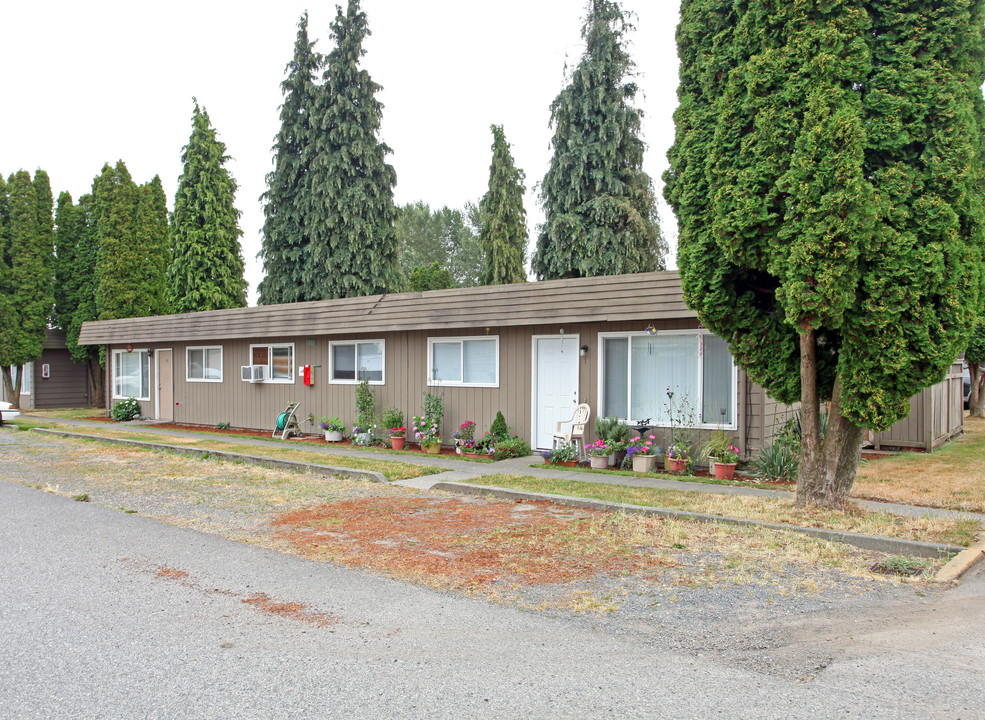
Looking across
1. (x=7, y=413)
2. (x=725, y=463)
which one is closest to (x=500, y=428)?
(x=725, y=463)

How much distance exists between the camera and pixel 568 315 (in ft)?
39.2

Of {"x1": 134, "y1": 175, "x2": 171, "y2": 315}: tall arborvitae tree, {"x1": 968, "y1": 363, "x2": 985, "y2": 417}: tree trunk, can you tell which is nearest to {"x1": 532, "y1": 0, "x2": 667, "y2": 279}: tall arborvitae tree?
{"x1": 968, "y1": 363, "x2": 985, "y2": 417}: tree trunk

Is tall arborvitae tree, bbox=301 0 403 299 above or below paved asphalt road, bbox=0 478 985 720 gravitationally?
above

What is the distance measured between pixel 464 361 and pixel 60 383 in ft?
77.1

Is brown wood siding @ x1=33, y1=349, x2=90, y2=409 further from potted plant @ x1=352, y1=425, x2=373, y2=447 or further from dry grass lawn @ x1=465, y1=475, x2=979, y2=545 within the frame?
dry grass lawn @ x1=465, y1=475, x2=979, y2=545

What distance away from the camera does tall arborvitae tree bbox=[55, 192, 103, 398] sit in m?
28.9

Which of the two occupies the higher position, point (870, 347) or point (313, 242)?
point (313, 242)

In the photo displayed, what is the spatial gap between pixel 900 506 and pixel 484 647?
20.1 ft

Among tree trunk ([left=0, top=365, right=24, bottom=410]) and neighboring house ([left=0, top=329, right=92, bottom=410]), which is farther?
neighboring house ([left=0, top=329, right=92, bottom=410])

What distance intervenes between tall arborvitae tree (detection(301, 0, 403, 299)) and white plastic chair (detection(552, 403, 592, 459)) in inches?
768

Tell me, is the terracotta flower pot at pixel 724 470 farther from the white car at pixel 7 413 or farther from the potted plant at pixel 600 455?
the white car at pixel 7 413

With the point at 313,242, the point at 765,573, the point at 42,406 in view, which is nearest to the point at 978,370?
the point at 765,573

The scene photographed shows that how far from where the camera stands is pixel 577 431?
1199 centimetres

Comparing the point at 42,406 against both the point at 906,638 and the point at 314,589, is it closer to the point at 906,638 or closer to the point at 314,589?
the point at 314,589
